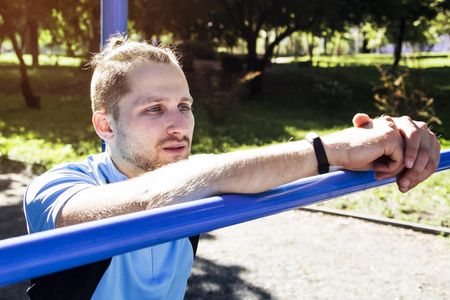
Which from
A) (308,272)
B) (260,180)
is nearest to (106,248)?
(260,180)

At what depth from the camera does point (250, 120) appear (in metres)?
13.8

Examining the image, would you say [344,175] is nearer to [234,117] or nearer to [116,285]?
[116,285]

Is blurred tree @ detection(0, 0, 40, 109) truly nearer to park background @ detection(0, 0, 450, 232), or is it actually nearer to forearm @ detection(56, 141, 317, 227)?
park background @ detection(0, 0, 450, 232)

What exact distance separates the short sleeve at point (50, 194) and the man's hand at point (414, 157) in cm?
87

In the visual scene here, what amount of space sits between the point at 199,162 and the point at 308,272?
3.37m

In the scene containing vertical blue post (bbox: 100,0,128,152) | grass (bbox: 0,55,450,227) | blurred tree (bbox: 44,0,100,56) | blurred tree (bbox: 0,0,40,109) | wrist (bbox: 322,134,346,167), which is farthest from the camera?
blurred tree (bbox: 44,0,100,56)

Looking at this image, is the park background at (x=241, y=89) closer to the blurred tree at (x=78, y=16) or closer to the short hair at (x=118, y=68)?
the blurred tree at (x=78, y=16)

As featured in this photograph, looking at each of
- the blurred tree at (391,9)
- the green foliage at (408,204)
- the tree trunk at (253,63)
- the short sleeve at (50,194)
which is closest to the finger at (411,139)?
the short sleeve at (50,194)

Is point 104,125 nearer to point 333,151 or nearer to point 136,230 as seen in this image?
point 333,151

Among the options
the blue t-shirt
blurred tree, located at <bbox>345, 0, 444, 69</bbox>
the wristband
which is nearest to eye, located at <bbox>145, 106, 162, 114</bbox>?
the blue t-shirt

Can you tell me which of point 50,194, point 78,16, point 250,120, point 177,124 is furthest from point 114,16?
point 78,16

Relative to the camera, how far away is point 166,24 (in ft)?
61.7

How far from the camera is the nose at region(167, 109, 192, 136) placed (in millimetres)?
1781

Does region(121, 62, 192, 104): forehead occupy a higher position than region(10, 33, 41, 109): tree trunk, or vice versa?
region(121, 62, 192, 104): forehead
